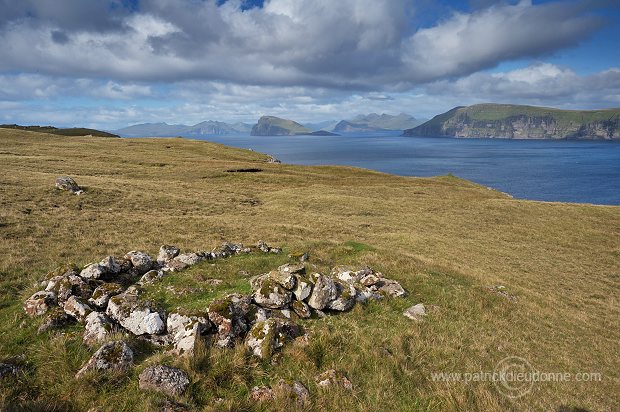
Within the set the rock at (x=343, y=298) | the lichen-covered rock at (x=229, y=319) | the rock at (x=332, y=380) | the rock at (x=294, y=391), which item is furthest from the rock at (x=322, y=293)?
the rock at (x=294, y=391)

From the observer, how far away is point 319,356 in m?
9.99

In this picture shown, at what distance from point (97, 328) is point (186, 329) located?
2.62 meters

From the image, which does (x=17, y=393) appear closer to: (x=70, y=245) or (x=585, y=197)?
(x=70, y=245)

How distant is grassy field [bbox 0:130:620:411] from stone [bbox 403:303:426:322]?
40 centimetres

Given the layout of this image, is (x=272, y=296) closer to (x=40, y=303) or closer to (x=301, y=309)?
(x=301, y=309)

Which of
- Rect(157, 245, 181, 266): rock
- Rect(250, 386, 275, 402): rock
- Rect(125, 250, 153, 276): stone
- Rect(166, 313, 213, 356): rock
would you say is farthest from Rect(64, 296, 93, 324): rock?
Rect(157, 245, 181, 266): rock

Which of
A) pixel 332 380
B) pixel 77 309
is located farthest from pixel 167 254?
pixel 332 380

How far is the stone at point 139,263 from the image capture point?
1600 centimetres

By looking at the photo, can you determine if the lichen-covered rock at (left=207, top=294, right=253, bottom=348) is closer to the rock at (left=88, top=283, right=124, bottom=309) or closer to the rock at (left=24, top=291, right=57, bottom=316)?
the rock at (left=88, top=283, right=124, bottom=309)

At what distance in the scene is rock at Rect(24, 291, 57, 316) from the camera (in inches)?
456

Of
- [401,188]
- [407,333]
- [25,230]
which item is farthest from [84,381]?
[401,188]

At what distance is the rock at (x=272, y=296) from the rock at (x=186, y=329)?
2.38 metres

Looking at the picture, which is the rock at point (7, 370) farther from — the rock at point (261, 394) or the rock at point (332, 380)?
the rock at point (332, 380)

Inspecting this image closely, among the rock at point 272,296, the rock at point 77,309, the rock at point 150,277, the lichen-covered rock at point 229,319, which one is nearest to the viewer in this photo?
the lichen-covered rock at point 229,319
